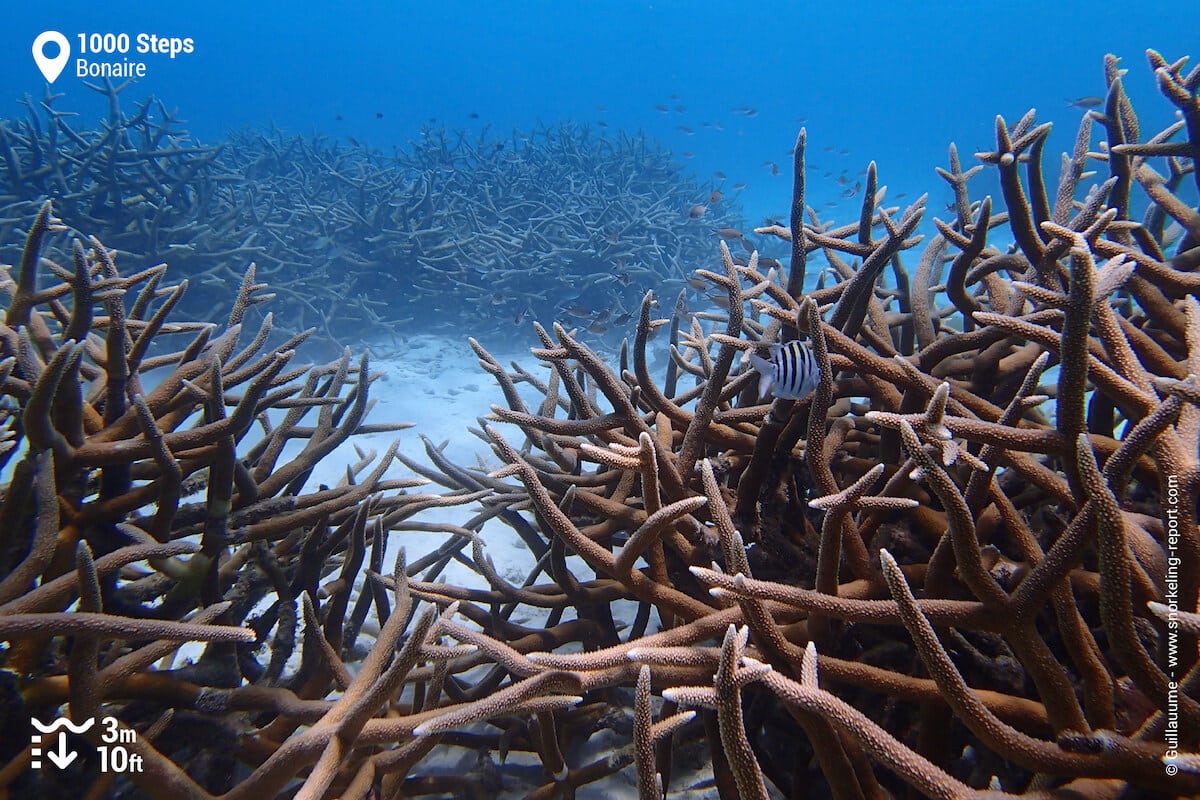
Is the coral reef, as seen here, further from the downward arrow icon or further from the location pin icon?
the downward arrow icon

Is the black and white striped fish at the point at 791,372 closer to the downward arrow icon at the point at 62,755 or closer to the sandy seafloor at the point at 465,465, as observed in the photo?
the sandy seafloor at the point at 465,465

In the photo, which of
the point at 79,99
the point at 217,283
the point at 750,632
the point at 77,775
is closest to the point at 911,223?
the point at 750,632

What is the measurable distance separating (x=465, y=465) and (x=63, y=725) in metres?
3.96

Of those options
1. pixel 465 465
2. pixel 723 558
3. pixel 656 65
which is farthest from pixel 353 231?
pixel 656 65

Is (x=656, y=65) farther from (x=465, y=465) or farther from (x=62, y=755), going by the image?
(x=62, y=755)

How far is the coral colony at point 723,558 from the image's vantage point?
110 cm

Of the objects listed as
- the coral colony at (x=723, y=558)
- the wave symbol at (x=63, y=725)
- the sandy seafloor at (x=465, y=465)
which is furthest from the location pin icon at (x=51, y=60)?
the wave symbol at (x=63, y=725)

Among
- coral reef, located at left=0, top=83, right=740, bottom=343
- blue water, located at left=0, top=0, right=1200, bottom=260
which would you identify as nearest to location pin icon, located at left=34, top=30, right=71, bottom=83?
coral reef, located at left=0, top=83, right=740, bottom=343

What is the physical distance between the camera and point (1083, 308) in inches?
43.4

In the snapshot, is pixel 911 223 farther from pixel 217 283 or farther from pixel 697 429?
pixel 217 283

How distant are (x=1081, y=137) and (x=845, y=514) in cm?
238

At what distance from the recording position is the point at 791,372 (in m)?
1.56

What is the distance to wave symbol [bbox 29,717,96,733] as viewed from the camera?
1.36 m

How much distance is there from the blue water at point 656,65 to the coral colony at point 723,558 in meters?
50.2
